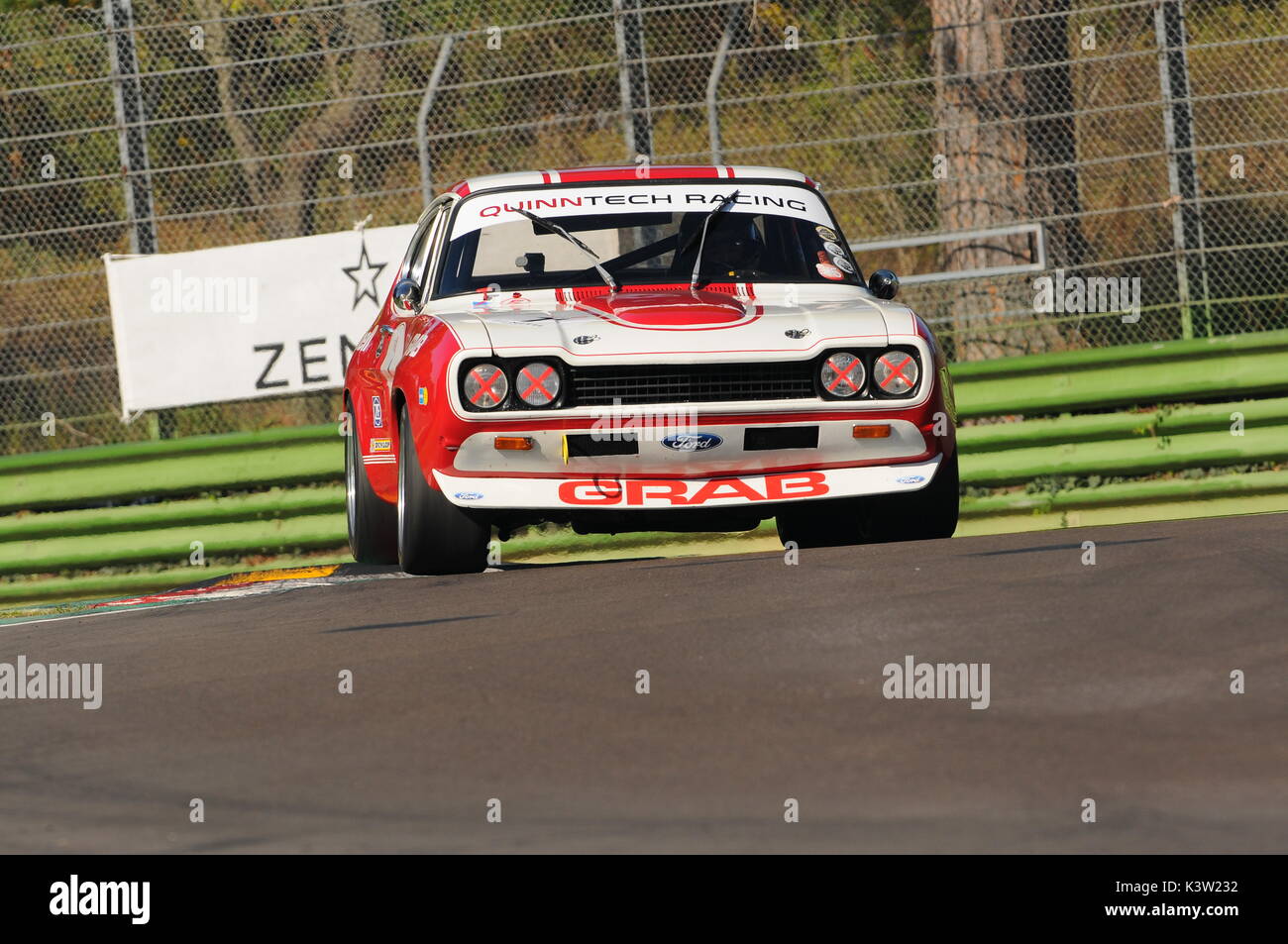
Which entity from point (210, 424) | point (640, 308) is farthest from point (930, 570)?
point (210, 424)

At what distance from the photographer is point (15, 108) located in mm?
13594

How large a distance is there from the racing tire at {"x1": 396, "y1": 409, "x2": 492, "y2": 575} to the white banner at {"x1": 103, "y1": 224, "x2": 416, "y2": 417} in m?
4.14

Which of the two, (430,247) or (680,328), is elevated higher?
(430,247)

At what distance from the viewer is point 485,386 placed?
6.87 metres

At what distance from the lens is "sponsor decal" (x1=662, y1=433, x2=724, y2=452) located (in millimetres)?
6879

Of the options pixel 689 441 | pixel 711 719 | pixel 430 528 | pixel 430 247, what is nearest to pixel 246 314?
pixel 430 247

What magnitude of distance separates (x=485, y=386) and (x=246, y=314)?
4978mm

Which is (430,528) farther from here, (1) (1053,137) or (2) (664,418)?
(1) (1053,137)

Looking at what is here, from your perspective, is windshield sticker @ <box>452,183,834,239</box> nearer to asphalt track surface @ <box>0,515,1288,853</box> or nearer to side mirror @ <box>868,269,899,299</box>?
side mirror @ <box>868,269,899,299</box>

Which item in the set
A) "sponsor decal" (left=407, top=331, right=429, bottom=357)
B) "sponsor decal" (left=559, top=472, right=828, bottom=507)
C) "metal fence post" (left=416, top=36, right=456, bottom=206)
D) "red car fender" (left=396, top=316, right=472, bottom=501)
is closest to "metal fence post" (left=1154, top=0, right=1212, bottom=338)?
"metal fence post" (left=416, top=36, right=456, bottom=206)

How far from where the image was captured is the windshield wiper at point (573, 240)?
784 centimetres
